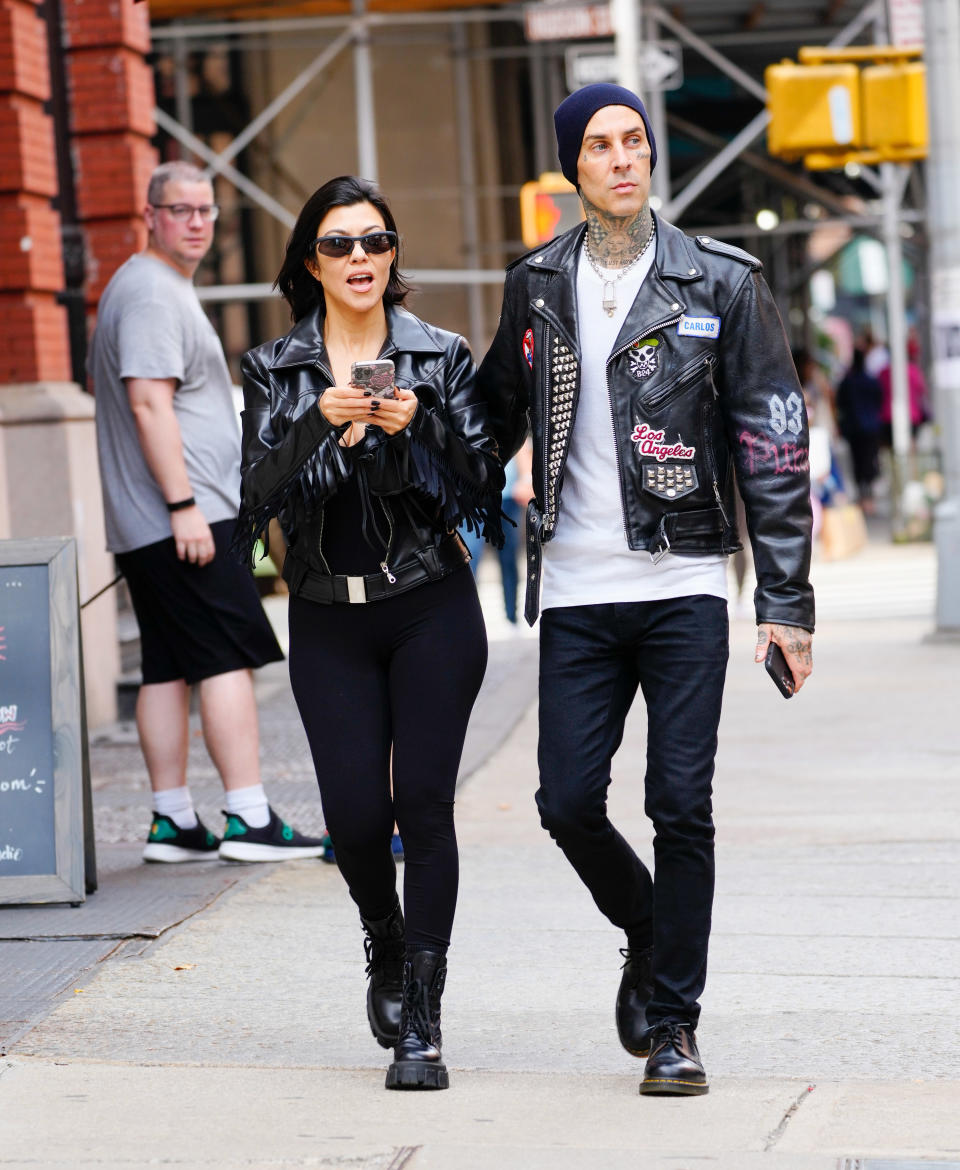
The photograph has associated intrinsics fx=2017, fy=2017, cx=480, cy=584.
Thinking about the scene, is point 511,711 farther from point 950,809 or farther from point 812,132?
point 812,132

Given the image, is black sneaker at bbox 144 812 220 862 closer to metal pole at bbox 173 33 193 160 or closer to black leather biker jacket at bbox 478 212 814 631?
black leather biker jacket at bbox 478 212 814 631

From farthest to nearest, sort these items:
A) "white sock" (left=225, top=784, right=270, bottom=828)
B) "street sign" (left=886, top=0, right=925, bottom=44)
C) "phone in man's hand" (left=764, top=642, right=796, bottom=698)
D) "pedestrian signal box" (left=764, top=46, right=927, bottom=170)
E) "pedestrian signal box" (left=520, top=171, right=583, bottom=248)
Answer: "street sign" (left=886, top=0, right=925, bottom=44), "pedestrian signal box" (left=520, top=171, right=583, bottom=248), "pedestrian signal box" (left=764, top=46, right=927, bottom=170), "white sock" (left=225, top=784, right=270, bottom=828), "phone in man's hand" (left=764, top=642, right=796, bottom=698)

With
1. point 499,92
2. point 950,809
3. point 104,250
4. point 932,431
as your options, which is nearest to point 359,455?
point 950,809

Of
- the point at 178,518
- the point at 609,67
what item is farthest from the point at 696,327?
the point at 609,67

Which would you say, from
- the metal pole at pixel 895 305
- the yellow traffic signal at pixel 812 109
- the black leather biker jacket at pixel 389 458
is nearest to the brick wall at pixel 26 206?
the yellow traffic signal at pixel 812 109

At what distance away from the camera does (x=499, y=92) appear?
24.4 metres

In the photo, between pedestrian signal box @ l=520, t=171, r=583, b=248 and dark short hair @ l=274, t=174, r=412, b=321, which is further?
pedestrian signal box @ l=520, t=171, r=583, b=248

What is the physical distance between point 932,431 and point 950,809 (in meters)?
13.7

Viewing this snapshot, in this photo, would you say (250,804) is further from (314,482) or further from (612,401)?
(612,401)

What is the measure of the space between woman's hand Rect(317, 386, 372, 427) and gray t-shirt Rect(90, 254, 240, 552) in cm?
228

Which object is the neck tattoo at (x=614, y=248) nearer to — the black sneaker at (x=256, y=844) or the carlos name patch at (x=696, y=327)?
the carlos name patch at (x=696, y=327)

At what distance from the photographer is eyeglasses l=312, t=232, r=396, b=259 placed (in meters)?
4.15

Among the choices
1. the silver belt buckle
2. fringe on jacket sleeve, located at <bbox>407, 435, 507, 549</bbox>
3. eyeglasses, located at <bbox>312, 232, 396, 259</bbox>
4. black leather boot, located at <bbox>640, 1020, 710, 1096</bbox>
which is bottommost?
black leather boot, located at <bbox>640, 1020, 710, 1096</bbox>

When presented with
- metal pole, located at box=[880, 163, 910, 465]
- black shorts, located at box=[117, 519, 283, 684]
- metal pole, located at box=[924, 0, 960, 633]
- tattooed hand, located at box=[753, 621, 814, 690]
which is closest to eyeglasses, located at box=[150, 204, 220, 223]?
black shorts, located at box=[117, 519, 283, 684]
